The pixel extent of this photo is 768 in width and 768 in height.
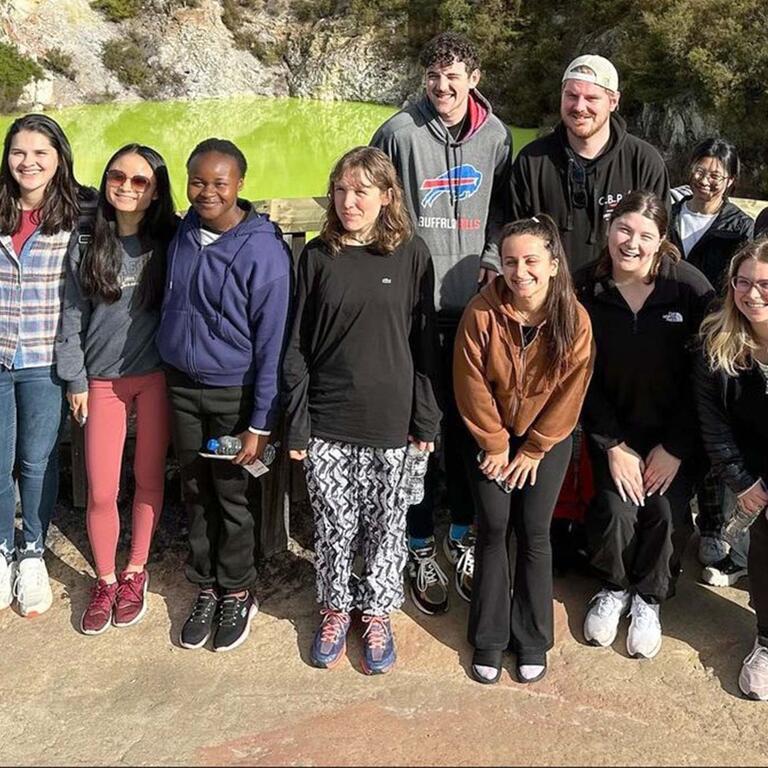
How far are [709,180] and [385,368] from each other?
2023mm

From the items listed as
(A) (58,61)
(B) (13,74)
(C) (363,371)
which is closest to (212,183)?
(C) (363,371)

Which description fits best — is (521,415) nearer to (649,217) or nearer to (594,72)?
(649,217)

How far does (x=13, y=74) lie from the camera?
109ft

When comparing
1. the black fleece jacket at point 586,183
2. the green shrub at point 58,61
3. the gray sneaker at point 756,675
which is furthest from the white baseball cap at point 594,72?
the green shrub at point 58,61

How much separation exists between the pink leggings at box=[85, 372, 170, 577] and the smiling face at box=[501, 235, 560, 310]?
1.37m

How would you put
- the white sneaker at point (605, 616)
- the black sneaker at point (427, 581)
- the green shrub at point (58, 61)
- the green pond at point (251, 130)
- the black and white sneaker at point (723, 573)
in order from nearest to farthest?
the white sneaker at point (605, 616), the black sneaker at point (427, 581), the black and white sneaker at point (723, 573), the green pond at point (251, 130), the green shrub at point (58, 61)

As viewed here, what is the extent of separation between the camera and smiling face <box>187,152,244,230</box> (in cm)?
266

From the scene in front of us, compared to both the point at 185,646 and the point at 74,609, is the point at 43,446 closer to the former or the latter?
the point at 74,609

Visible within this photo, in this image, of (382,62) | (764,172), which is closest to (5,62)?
(382,62)

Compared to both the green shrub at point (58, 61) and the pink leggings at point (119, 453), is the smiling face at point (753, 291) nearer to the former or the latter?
the pink leggings at point (119, 453)

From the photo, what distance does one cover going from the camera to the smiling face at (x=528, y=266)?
2582 mm

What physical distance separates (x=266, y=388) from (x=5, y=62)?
3712cm

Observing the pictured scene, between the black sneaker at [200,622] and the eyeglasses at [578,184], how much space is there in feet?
6.93

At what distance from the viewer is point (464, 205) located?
3.16 metres
